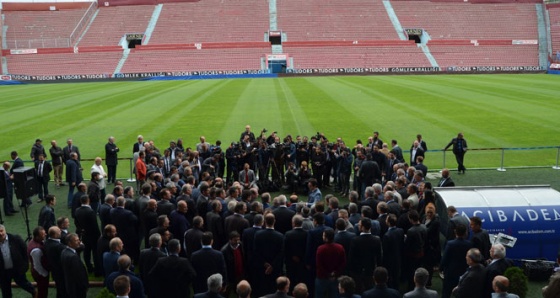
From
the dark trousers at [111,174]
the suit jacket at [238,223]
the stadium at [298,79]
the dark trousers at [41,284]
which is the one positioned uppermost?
the stadium at [298,79]

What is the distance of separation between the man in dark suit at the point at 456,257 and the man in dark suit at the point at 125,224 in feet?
17.3

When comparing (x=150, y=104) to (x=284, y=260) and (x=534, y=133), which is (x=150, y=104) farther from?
(x=284, y=260)

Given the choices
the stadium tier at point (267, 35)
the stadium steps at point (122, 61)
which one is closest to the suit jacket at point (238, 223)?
the stadium tier at point (267, 35)

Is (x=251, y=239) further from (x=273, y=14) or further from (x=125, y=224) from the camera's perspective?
(x=273, y=14)

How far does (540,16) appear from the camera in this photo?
7919 centimetres

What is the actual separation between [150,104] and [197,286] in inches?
1057

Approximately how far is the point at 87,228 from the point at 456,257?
6.37 m

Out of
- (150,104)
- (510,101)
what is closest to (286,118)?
(150,104)

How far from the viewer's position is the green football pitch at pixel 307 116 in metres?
20.3

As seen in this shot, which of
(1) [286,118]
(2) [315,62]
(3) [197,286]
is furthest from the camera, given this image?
(2) [315,62]

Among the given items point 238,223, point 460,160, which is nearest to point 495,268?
point 238,223

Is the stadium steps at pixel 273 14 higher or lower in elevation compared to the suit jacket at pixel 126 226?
higher

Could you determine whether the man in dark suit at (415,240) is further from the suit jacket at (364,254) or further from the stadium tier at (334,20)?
the stadium tier at (334,20)

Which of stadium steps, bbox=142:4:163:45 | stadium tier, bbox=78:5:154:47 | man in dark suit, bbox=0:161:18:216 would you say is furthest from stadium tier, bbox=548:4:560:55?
man in dark suit, bbox=0:161:18:216
